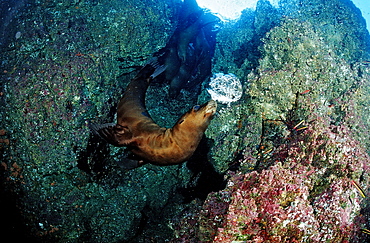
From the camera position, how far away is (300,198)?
215cm

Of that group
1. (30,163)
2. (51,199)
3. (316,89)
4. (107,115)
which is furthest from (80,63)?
(316,89)

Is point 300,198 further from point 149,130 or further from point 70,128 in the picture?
point 70,128

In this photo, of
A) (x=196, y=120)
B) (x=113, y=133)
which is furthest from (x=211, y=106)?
(x=113, y=133)

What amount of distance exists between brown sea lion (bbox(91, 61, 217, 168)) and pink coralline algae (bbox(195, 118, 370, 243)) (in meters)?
0.72

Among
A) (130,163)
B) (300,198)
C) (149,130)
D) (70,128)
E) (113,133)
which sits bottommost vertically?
(300,198)

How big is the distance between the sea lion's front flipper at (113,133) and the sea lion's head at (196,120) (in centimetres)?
90

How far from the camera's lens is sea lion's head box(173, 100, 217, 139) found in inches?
92.0

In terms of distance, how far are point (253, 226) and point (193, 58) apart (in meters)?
3.32

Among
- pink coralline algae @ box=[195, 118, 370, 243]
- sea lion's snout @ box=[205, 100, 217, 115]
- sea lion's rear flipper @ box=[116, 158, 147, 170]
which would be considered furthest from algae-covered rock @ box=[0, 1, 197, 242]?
sea lion's snout @ box=[205, 100, 217, 115]

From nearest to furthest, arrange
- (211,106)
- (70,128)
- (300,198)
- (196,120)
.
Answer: (300,198) → (211,106) → (196,120) → (70,128)

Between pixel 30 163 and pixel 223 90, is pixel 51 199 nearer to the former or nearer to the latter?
pixel 30 163

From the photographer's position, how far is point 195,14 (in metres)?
5.07

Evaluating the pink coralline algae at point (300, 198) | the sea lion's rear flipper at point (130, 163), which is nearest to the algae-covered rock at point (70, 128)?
the sea lion's rear flipper at point (130, 163)

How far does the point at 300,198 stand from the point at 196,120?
130cm
